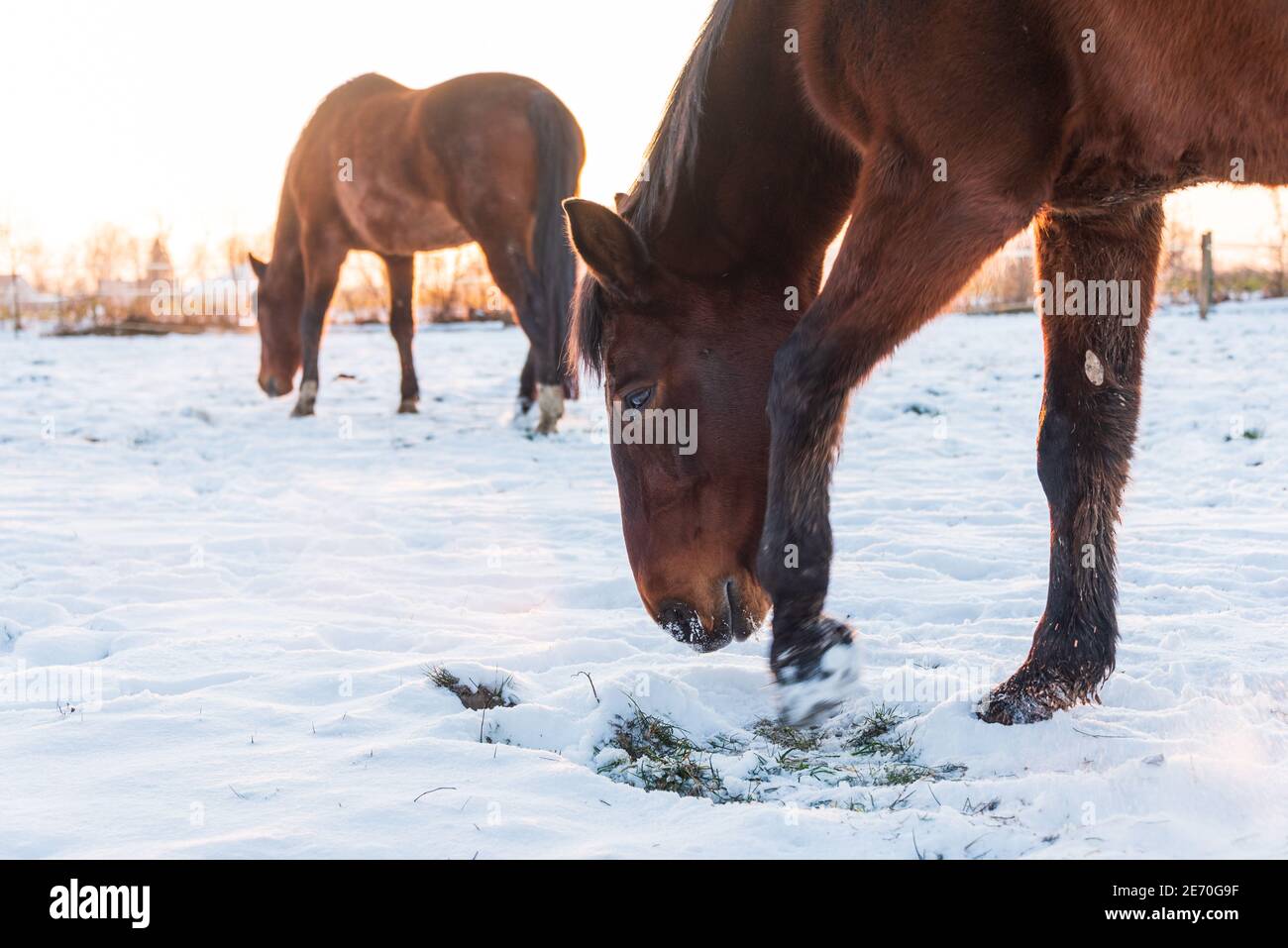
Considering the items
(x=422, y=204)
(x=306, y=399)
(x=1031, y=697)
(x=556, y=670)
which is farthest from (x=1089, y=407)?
(x=306, y=399)

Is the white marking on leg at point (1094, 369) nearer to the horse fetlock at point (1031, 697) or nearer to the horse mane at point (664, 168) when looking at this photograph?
the horse fetlock at point (1031, 697)

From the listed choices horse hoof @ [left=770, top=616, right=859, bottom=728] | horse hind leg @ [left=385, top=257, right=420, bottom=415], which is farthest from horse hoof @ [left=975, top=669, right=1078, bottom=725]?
horse hind leg @ [left=385, top=257, right=420, bottom=415]

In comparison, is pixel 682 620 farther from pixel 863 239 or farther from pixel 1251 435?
pixel 1251 435

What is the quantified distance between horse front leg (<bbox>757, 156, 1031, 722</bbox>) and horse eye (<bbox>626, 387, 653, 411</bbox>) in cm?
46

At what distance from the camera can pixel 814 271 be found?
8.23 ft

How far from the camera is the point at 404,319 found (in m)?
9.45

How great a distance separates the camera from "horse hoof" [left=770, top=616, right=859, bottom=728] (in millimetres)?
1974

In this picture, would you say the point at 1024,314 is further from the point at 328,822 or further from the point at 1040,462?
the point at 328,822

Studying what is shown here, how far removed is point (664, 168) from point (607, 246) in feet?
0.89

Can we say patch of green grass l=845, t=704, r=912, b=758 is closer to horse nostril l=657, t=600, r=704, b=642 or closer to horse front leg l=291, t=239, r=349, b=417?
horse nostril l=657, t=600, r=704, b=642

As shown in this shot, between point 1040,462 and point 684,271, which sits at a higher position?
point 684,271
